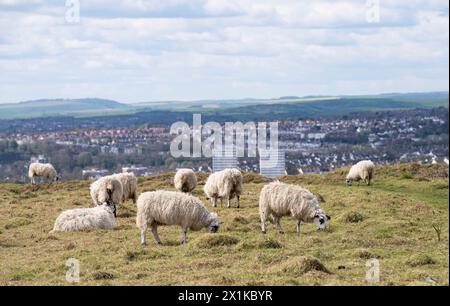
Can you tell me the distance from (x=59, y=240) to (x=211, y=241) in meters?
5.25

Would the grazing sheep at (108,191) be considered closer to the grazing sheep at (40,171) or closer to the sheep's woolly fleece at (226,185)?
the sheep's woolly fleece at (226,185)

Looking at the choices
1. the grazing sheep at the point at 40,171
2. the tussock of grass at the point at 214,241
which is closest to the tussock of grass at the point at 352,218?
the tussock of grass at the point at 214,241

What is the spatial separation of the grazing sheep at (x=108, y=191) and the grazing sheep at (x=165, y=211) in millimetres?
7460

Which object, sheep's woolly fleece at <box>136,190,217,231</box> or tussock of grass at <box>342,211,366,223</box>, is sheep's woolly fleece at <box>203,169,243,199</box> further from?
sheep's woolly fleece at <box>136,190,217,231</box>

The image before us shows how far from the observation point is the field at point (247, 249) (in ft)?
51.8

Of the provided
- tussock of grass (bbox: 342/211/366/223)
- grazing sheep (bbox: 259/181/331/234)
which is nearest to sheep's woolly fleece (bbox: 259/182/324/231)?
grazing sheep (bbox: 259/181/331/234)

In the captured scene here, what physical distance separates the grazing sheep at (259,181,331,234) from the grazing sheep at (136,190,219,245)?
7.98ft

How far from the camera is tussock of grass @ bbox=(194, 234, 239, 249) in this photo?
19.3 metres

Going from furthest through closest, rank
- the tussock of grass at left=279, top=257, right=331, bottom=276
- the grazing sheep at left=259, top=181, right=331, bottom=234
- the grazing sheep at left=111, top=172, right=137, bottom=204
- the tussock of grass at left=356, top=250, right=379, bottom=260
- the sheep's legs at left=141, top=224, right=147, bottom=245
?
the grazing sheep at left=111, top=172, right=137, bottom=204 < the grazing sheep at left=259, top=181, right=331, bottom=234 < the sheep's legs at left=141, top=224, right=147, bottom=245 < the tussock of grass at left=356, top=250, right=379, bottom=260 < the tussock of grass at left=279, top=257, right=331, bottom=276

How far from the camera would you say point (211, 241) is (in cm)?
1942

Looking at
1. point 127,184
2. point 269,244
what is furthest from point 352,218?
point 127,184

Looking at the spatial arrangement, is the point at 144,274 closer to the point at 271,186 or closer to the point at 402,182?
the point at 271,186

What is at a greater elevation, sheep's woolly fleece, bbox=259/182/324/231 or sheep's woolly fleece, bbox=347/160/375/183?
sheep's woolly fleece, bbox=259/182/324/231
